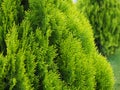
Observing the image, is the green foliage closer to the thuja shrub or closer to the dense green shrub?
the dense green shrub

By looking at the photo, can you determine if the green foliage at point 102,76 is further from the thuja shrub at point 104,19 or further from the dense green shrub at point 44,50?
the thuja shrub at point 104,19

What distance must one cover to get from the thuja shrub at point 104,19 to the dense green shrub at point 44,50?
7739 mm

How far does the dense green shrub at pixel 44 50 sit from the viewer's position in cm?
359

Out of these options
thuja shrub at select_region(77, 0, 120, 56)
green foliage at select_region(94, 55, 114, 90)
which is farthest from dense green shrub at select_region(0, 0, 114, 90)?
thuja shrub at select_region(77, 0, 120, 56)

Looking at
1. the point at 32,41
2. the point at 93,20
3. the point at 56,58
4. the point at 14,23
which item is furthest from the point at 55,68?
the point at 93,20

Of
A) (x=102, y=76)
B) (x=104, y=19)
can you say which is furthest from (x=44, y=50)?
(x=104, y=19)

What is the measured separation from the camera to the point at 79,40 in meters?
4.08

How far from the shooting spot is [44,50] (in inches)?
146

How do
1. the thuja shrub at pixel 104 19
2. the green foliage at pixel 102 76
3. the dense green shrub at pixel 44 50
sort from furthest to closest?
the thuja shrub at pixel 104 19 → the green foliage at pixel 102 76 → the dense green shrub at pixel 44 50

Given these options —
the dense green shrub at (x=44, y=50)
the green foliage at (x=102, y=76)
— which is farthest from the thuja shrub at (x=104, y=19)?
the dense green shrub at (x=44, y=50)

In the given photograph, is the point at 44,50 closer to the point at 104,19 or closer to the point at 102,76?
the point at 102,76

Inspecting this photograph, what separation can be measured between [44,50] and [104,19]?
8462mm

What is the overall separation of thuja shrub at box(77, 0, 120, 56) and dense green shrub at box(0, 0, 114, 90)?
774 cm

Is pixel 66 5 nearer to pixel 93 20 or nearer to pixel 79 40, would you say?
pixel 79 40
